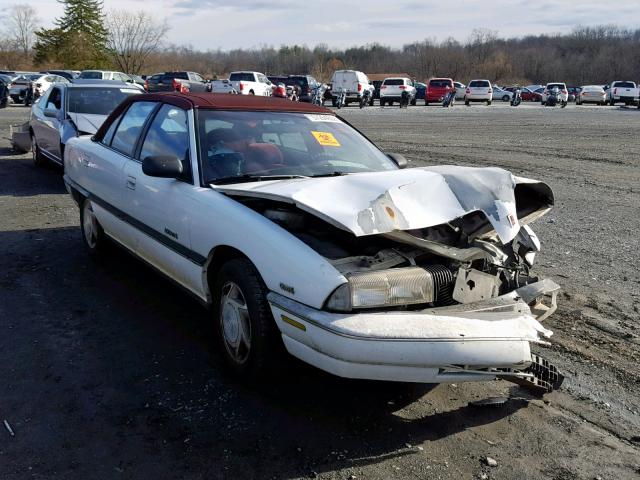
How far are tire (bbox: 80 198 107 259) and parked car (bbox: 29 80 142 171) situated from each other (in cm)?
361

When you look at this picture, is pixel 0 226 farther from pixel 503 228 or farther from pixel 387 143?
pixel 387 143

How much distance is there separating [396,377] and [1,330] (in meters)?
2.91

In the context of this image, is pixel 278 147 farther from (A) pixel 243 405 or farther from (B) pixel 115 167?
(A) pixel 243 405

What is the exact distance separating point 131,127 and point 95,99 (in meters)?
5.59

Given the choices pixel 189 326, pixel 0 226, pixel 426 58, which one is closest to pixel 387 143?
pixel 0 226

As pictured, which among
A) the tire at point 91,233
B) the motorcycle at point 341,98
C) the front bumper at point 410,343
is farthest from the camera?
the motorcycle at point 341,98

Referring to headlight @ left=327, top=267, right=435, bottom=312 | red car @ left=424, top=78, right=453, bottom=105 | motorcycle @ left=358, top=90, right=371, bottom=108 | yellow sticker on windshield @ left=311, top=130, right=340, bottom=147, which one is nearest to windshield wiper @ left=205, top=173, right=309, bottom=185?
yellow sticker on windshield @ left=311, top=130, right=340, bottom=147

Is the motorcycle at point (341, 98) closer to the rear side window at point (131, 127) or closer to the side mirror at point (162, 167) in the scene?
the rear side window at point (131, 127)

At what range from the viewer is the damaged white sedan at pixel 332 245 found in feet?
9.48

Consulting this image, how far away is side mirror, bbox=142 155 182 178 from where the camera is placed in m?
3.92

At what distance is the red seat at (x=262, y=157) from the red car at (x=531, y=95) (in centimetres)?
5917

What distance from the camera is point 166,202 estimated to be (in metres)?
4.16

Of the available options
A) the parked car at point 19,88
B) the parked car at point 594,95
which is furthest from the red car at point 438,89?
the parked car at point 19,88

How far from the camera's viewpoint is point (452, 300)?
322 centimetres
